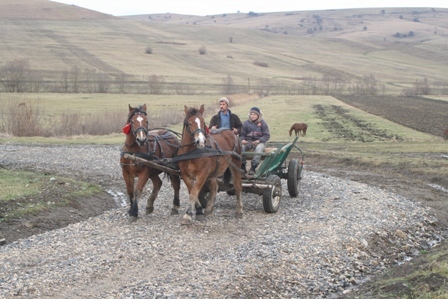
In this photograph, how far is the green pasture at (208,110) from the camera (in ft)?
107

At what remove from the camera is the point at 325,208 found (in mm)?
14258

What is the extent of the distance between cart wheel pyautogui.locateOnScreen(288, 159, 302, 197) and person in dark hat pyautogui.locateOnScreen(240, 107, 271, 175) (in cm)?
122

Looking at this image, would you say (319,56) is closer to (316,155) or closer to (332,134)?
(332,134)

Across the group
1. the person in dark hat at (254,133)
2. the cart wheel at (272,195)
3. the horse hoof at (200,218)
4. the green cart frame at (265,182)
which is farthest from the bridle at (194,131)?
the person in dark hat at (254,133)

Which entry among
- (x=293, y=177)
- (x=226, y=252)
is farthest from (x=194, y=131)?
(x=293, y=177)

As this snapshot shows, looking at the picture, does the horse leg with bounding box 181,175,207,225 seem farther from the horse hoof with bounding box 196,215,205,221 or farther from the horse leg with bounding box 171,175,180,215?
the horse leg with bounding box 171,175,180,215

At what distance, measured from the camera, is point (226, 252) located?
33.4 feet

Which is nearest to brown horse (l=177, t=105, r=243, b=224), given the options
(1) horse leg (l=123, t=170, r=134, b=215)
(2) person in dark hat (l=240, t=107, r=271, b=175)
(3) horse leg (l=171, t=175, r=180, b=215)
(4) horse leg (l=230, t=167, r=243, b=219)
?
(4) horse leg (l=230, t=167, r=243, b=219)

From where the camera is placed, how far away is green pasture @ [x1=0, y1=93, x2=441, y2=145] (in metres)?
32.7

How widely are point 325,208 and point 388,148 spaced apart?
14.5 meters

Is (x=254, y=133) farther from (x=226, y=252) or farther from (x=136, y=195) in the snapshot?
(x=226, y=252)

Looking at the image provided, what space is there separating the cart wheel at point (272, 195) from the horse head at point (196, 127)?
2333 mm

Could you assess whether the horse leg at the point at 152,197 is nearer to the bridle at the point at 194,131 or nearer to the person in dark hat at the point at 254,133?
the bridle at the point at 194,131

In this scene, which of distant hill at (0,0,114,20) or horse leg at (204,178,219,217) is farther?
distant hill at (0,0,114,20)
